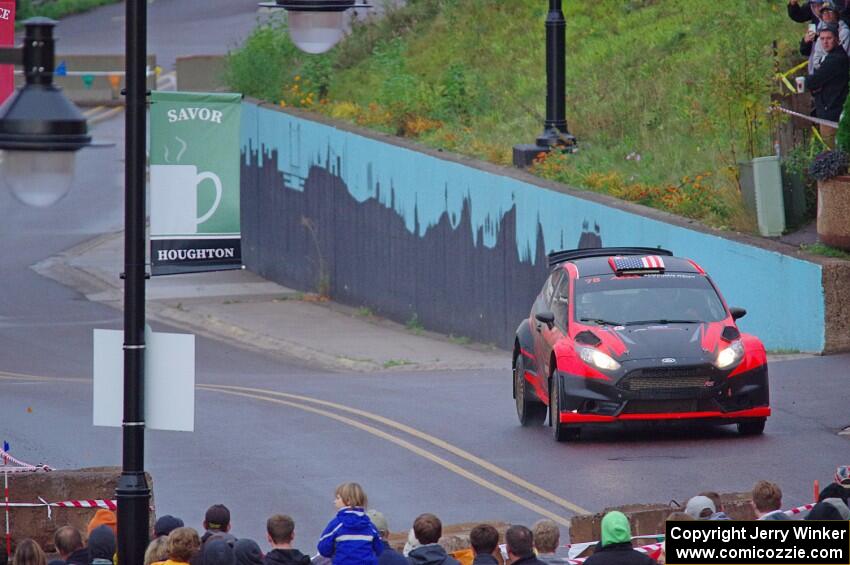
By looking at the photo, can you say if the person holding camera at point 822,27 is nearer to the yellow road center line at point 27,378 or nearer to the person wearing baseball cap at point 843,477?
the yellow road center line at point 27,378

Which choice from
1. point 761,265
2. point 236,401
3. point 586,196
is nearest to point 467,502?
point 236,401

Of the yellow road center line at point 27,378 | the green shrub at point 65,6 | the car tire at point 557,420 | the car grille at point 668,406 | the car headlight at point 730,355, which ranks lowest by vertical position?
the yellow road center line at point 27,378

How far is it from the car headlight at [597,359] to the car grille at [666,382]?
7.5 inches

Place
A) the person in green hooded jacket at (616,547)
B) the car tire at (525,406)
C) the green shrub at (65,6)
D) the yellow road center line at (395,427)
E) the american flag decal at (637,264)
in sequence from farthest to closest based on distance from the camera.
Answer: the green shrub at (65,6) < the car tire at (525,406) < the american flag decal at (637,264) < the yellow road center line at (395,427) < the person in green hooded jacket at (616,547)

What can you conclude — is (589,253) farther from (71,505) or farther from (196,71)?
(196,71)

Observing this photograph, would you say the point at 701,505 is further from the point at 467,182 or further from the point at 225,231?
the point at 467,182

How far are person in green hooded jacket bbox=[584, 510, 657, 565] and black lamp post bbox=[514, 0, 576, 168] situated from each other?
735 inches

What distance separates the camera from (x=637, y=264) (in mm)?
18188

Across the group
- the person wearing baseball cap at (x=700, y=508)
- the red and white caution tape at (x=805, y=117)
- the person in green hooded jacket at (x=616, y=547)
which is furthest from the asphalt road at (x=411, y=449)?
the person in green hooded jacket at (x=616, y=547)

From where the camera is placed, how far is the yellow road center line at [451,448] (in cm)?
1509

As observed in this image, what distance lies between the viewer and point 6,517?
13.4 meters

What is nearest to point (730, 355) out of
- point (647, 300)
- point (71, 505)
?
point (647, 300)

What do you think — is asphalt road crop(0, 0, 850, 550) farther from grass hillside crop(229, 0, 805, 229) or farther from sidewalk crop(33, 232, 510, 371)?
grass hillside crop(229, 0, 805, 229)

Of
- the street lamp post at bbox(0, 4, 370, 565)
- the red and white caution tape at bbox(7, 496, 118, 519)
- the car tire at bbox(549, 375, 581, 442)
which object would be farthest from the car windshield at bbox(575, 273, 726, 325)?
the red and white caution tape at bbox(7, 496, 118, 519)
